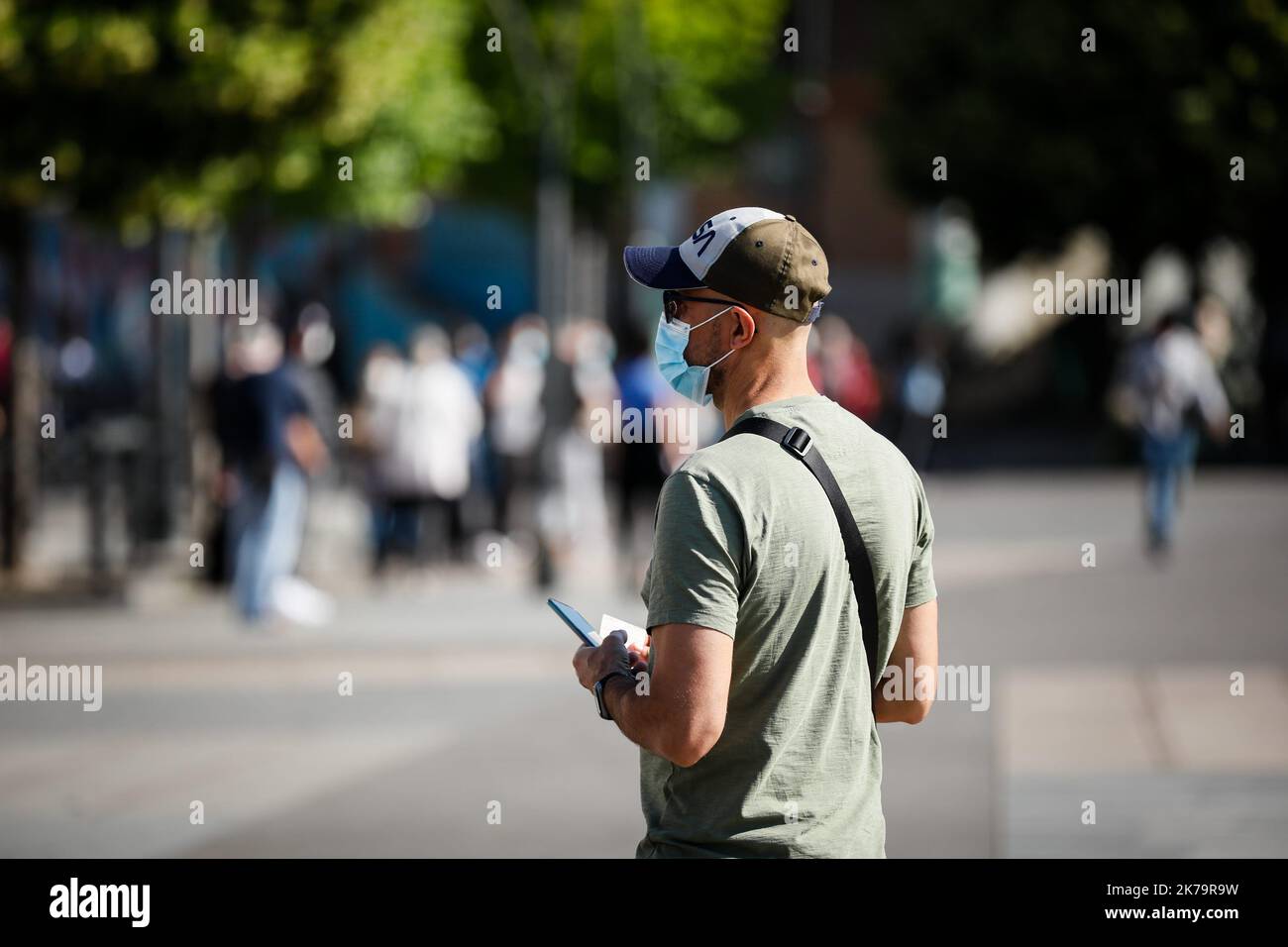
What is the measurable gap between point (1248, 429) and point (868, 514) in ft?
90.8

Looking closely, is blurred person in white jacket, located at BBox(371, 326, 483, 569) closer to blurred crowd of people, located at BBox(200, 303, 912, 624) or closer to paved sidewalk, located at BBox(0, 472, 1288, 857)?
blurred crowd of people, located at BBox(200, 303, 912, 624)

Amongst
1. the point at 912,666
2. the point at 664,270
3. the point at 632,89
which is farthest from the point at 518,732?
the point at 632,89

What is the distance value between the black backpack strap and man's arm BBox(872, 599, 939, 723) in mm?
161

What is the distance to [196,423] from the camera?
17.1 meters

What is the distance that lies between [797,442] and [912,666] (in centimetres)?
48

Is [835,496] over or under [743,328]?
under

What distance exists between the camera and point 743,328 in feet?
10.1

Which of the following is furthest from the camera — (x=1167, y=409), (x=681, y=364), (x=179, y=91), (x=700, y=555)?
(x=1167, y=409)

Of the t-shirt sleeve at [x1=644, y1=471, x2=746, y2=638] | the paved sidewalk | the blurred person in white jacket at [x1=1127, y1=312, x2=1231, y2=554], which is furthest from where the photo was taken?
the blurred person in white jacket at [x1=1127, y1=312, x2=1231, y2=554]

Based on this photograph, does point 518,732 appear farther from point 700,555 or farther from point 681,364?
point 700,555

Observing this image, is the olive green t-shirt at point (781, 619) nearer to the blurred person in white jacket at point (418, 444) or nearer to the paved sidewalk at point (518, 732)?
the paved sidewalk at point (518, 732)

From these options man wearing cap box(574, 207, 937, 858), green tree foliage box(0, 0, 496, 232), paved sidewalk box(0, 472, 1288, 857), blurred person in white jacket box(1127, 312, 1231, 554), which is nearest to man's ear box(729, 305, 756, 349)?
man wearing cap box(574, 207, 937, 858)

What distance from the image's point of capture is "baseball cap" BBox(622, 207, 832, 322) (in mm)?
3029
